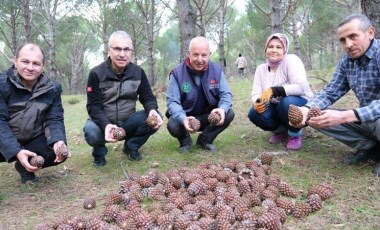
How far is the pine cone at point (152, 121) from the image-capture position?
393 centimetres

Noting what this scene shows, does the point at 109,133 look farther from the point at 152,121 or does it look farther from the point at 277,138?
the point at 277,138

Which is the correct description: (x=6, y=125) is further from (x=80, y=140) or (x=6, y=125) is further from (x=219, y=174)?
(x=80, y=140)

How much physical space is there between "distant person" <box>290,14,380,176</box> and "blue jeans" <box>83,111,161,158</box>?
188 centimetres

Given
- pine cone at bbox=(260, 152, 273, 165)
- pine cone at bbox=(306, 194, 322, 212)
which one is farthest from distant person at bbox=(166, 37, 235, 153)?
pine cone at bbox=(306, 194, 322, 212)

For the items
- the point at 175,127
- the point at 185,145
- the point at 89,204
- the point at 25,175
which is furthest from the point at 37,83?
the point at 185,145

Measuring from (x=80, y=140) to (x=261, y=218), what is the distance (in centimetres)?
423

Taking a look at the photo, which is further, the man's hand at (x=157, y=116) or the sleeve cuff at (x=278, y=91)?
the sleeve cuff at (x=278, y=91)

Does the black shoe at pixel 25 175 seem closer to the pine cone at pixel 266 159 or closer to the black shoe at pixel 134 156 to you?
the black shoe at pixel 134 156

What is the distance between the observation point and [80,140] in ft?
19.6

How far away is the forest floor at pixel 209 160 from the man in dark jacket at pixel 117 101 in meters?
0.35

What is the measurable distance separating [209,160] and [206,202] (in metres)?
1.40

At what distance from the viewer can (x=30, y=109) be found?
3615 millimetres

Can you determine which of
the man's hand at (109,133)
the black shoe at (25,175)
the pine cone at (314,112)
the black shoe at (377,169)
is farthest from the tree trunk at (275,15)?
the black shoe at (25,175)

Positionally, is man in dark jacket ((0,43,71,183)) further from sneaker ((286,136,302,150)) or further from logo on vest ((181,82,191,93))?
sneaker ((286,136,302,150))
